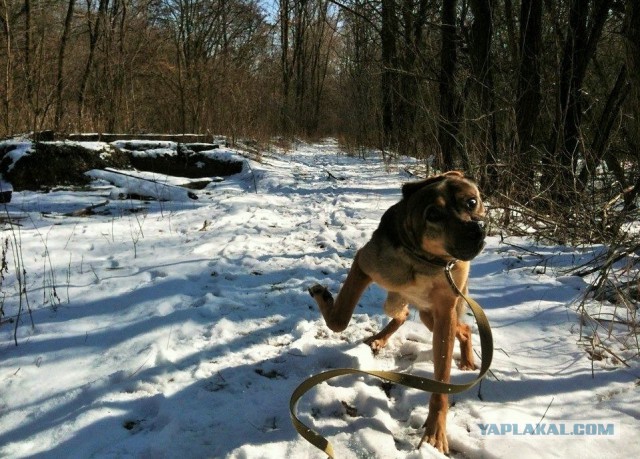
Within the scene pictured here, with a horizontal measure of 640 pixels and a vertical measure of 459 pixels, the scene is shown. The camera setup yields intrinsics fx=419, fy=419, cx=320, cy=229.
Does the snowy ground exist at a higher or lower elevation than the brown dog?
lower

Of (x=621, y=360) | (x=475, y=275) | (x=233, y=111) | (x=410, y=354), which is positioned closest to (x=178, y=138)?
(x=233, y=111)

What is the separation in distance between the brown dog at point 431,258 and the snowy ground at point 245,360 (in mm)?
237

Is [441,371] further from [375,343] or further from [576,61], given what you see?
[576,61]

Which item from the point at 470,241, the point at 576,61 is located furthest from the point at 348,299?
the point at 576,61

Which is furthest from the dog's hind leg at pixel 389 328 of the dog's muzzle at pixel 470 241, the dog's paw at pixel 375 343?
the dog's muzzle at pixel 470 241

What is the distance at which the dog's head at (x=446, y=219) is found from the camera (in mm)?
1588

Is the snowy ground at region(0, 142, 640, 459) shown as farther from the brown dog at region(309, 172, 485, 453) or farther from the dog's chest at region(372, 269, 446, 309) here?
the dog's chest at region(372, 269, 446, 309)

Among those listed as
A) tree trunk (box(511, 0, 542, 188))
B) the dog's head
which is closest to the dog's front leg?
the dog's head

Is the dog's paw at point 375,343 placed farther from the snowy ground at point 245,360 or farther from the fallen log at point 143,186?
the fallen log at point 143,186

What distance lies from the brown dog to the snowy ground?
0.24 meters

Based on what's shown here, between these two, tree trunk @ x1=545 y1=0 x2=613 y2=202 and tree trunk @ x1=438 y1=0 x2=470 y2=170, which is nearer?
tree trunk @ x1=545 y1=0 x2=613 y2=202

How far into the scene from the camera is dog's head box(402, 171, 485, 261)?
1588mm

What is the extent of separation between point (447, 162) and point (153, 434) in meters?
6.53

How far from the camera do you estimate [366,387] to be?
6.85ft
